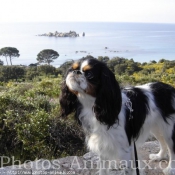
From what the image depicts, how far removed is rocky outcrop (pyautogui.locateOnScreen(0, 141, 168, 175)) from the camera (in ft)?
12.1

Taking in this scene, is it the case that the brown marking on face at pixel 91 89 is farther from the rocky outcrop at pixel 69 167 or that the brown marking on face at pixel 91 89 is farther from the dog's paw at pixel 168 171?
the dog's paw at pixel 168 171

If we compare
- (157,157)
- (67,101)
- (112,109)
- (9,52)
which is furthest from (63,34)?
(112,109)

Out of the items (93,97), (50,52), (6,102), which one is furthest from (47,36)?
(93,97)

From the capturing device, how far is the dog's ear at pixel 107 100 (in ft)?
9.09

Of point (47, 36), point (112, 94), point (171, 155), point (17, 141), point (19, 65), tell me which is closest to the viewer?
point (112, 94)

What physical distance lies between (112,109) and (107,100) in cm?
14

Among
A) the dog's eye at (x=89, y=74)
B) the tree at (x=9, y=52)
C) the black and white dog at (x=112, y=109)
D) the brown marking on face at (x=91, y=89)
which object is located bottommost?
the tree at (x=9, y=52)

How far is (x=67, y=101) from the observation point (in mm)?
3092

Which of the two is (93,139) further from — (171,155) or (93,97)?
(171,155)

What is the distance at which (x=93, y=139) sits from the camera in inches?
126

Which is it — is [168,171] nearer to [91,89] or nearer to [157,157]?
[157,157]

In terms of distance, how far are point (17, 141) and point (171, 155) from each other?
240 cm

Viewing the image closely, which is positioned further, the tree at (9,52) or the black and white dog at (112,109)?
the tree at (9,52)

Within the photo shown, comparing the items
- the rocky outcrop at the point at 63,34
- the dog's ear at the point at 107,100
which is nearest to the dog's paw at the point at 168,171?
the dog's ear at the point at 107,100
